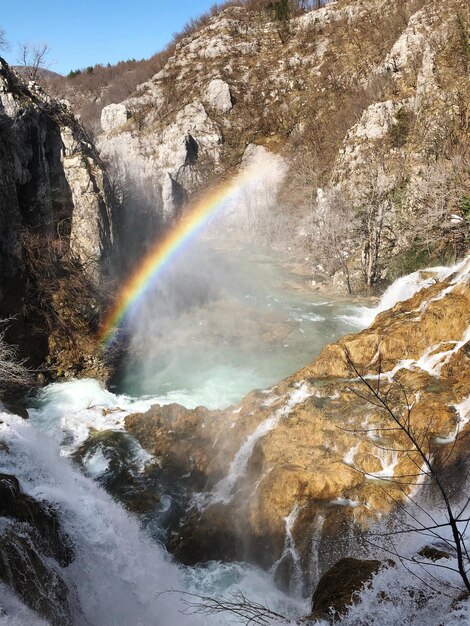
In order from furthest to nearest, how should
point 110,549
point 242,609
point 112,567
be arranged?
point 110,549 → point 112,567 → point 242,609

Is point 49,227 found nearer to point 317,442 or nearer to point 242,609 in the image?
point 317,442

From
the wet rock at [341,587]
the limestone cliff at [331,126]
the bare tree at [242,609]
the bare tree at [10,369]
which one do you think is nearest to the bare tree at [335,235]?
the limestone cliff at [331,126]

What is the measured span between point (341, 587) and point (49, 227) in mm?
21695

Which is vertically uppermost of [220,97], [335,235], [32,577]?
[220,97]

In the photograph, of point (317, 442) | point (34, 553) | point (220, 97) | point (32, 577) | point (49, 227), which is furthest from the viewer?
point (220, 97)

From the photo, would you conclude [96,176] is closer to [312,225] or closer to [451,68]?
[312,225]

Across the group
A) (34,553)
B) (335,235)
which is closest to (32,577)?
(34,553)

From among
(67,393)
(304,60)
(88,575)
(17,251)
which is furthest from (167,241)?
(304,60)

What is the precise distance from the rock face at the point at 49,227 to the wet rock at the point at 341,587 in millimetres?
16311

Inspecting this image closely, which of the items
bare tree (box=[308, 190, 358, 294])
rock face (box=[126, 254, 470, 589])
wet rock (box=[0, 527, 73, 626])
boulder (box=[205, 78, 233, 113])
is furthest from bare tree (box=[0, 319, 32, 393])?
boulder (box=[205, 78, 233, 113])

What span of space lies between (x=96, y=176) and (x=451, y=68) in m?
33.0

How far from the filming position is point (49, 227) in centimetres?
2227

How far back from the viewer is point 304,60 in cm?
6900

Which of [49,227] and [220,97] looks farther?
[220,97]
